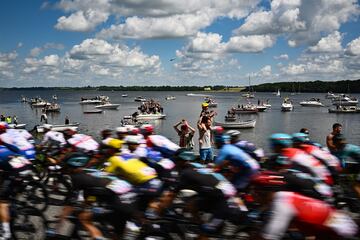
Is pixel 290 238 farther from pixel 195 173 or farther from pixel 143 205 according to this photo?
pixel 143 205

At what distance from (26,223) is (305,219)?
468 cm

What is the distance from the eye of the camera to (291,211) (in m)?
4.46

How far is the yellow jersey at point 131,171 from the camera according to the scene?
21.9 feet

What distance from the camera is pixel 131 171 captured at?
668cm

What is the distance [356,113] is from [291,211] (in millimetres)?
96861

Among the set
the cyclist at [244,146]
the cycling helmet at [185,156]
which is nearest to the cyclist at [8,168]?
the cycling helmet at [185,156]

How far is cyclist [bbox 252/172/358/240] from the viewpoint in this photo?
14.5 feet

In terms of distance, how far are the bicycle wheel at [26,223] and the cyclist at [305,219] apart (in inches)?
159

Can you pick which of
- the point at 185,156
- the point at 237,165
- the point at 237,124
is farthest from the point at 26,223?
the point at 237,124

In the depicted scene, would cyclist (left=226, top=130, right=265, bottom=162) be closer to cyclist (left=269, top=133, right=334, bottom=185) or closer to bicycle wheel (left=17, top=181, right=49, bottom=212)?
cyclist (left=269, top=133, right=334, bottom=185)

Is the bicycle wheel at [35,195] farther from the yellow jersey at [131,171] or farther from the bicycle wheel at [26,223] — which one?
the yellow jersey at [131,171]

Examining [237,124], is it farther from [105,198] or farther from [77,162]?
[105,198]

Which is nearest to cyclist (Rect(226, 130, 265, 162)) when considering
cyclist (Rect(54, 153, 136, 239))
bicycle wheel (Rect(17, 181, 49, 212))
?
cyclist (Rect(54, 153, 136, 239))

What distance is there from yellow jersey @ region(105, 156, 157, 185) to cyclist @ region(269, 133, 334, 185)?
2228 millimetres
